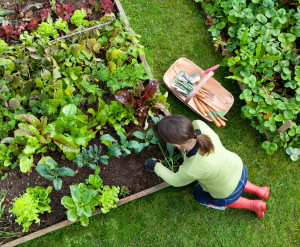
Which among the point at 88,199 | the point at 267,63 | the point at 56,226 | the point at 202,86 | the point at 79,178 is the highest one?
the point at 267,63

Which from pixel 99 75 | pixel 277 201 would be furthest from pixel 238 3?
pixel 277 201

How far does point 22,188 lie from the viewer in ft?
11.0

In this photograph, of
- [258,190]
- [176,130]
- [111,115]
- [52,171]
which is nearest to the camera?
[176,130]

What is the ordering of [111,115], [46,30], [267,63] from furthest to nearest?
[267,63]
[46,30]
[111,115]

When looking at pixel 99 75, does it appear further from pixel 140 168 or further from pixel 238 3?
pixel 238 3

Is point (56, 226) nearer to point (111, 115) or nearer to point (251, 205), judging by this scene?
point (111, 115)

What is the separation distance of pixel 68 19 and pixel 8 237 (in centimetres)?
259

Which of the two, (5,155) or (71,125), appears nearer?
(71,125)

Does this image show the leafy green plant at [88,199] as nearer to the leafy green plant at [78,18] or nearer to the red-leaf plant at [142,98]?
the red-leaf plant at [142,98]

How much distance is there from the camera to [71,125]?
10.2ft

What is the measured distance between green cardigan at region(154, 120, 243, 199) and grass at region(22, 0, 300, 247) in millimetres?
560

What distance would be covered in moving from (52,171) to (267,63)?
2760 millimetres

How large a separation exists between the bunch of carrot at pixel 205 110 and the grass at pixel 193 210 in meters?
0.19

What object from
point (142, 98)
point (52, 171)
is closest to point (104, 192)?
point (52, 171)
